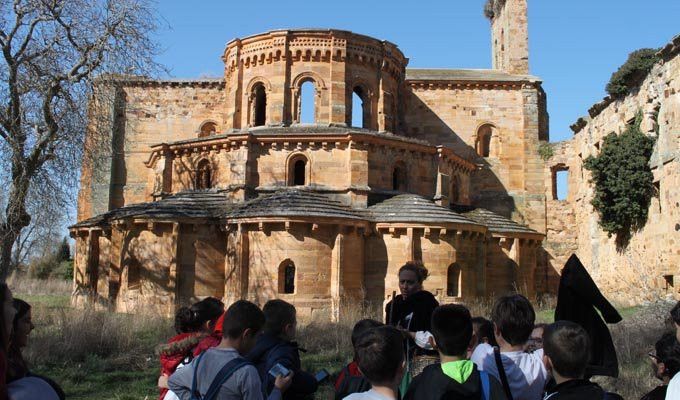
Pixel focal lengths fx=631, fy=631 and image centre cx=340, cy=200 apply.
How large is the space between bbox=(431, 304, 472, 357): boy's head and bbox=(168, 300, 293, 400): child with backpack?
1224mm

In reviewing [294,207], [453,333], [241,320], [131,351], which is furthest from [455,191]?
[453,333]

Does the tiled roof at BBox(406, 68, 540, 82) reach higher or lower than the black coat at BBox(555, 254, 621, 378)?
higher

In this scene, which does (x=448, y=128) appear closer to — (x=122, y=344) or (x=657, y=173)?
(x=657, y=173)

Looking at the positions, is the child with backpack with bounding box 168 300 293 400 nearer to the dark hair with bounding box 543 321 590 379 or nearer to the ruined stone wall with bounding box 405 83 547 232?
the dark hair with bounding box 543 321 590 379

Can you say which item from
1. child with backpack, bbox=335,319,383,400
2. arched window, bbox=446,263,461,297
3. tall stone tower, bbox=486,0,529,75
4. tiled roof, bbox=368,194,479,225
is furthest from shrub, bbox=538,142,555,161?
child with backpack, bbox=335,319,383,400

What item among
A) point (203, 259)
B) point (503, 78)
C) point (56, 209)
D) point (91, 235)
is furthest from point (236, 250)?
point (503, 78)

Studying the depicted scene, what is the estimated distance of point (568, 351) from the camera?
3.93 meters

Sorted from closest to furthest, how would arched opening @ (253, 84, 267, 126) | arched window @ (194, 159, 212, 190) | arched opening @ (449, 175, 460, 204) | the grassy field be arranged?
1. the grassy field
2. arched window @ (194, 159, 212, 190)
3. arched opening @ (253, 84, 267, 126)
4. arched opening @ (449, 175, 460, 204)

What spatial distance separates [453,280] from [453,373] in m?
18.5

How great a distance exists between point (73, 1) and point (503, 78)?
2143cm

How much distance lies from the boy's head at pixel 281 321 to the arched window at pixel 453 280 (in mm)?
17295

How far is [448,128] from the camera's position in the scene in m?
31.5

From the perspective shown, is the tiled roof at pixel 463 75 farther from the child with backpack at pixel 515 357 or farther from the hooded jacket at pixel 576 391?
the hooded jacket at pixel 576 391

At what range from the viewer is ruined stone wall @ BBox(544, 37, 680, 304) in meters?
19.1
